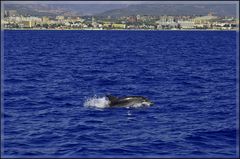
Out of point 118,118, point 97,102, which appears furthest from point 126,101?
point 118,118

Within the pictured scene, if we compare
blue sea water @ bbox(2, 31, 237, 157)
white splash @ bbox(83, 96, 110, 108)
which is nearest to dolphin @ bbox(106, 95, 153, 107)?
white splash @ bbox(83, 96, 110, 108)

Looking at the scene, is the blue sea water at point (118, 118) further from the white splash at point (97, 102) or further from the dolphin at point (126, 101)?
the dolphin at point (126, 101)

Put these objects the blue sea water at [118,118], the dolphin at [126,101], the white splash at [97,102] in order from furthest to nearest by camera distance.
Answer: the white splash at [97,102] < the dolphin at [126,101] < the blue sea water at [118,118]

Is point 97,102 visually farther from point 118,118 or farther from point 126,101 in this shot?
point 118,118

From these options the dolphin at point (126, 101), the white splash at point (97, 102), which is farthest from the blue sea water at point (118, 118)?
the dolphin at point (126, 101)

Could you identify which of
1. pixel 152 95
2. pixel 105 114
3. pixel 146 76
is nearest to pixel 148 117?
pixel 105 114

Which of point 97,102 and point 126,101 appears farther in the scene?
point 97,102

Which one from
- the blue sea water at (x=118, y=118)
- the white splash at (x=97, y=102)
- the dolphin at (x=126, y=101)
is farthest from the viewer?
the white splash at (x=97, y=102)

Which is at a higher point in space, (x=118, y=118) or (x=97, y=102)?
(x=97, y=102)

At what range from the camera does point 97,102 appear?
36125 mm

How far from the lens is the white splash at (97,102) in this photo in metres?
34.9

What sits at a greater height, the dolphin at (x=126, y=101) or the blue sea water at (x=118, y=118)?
the dolphin at (x=126, y=101)

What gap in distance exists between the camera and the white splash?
115 ft

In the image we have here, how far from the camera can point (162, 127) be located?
92.1 feet
